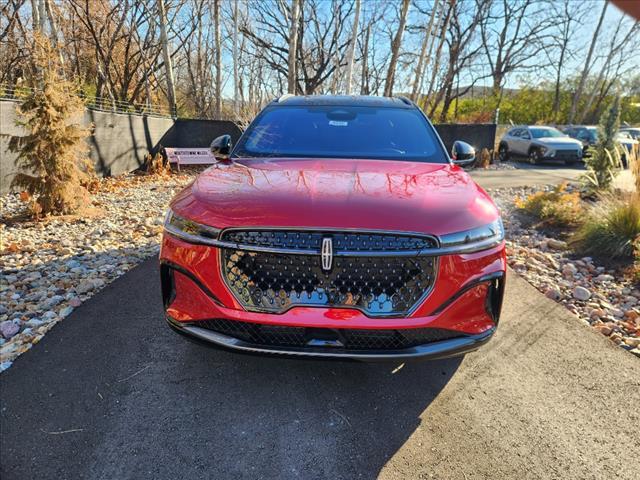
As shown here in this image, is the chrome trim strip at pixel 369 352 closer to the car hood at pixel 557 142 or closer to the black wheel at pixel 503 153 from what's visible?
the car hood at pixel 557 142

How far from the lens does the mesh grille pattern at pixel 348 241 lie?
77.0 inches

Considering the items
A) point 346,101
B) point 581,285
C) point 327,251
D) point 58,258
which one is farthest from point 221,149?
point 581,285

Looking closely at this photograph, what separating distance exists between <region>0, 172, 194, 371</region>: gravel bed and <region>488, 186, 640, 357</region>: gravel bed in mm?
4457

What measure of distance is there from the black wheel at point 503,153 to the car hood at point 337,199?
17284 mm

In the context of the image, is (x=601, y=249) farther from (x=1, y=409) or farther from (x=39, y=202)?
(x=39, y=202)

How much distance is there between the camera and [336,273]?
6.51 feet

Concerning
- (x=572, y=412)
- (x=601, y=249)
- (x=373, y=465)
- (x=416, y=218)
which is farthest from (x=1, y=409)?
(x=601, y=249)

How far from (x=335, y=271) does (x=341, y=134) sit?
177cm

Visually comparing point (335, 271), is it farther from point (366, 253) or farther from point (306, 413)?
point (306, 413)

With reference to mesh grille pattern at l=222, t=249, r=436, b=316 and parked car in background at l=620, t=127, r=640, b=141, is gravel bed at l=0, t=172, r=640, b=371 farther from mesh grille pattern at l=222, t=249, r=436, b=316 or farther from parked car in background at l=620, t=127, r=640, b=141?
parked car in background at l=620, t=127, r=640, b=141

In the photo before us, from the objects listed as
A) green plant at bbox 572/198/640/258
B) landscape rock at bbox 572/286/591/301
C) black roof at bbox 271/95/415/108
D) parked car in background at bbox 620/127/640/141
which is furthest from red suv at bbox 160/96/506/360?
parked car in background at bbox 620/127/640/141

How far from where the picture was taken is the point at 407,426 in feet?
7.26

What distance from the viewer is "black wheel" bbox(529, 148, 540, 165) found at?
1636 centimetres

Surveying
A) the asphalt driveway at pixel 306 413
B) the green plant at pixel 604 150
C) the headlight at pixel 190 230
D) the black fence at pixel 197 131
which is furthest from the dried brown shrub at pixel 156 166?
the green plant at pixel 604 150
